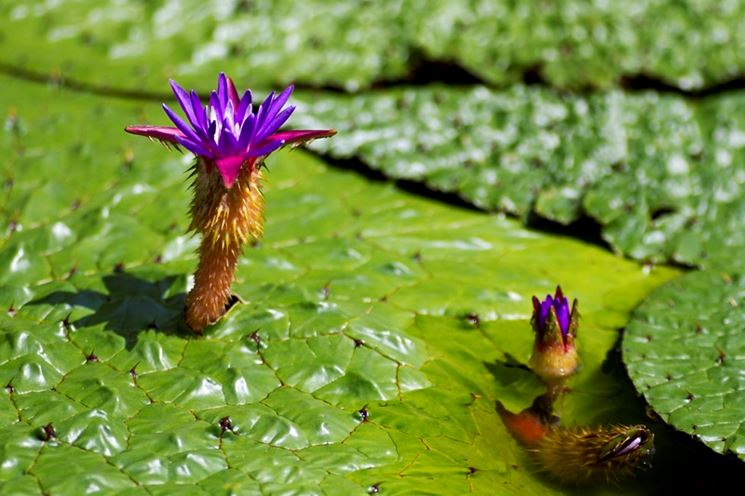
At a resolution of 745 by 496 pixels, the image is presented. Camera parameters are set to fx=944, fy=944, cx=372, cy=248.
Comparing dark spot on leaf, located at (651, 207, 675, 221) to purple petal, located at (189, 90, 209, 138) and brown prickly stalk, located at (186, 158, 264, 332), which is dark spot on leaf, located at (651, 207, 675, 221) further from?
purple petal, located at (189, 90, 209, 138)

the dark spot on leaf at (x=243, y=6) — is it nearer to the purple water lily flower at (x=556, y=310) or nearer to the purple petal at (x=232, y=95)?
the purple petal at (x=232, y=95)

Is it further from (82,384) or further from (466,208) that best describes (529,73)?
(82,384)

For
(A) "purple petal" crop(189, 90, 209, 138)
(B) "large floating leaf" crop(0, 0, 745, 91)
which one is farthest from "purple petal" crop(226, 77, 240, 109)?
(B) "large floating leaf" crop(0, 0, 745, 91)

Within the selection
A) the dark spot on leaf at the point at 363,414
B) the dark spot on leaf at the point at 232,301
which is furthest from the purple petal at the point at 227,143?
the dark spot on leaf at the point at 363,414

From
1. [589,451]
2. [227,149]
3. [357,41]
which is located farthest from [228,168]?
[357,41]

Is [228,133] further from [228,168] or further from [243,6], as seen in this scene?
[243,6]

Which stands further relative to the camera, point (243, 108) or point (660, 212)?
A: point (660, 212)

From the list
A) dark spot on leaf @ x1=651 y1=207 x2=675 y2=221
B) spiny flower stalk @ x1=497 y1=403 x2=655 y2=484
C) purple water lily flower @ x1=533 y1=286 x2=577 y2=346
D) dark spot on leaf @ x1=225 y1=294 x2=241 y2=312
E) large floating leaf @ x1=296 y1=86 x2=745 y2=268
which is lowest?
spiny flower stalk @ x1=497 y1=403 x2=655 y2=484
